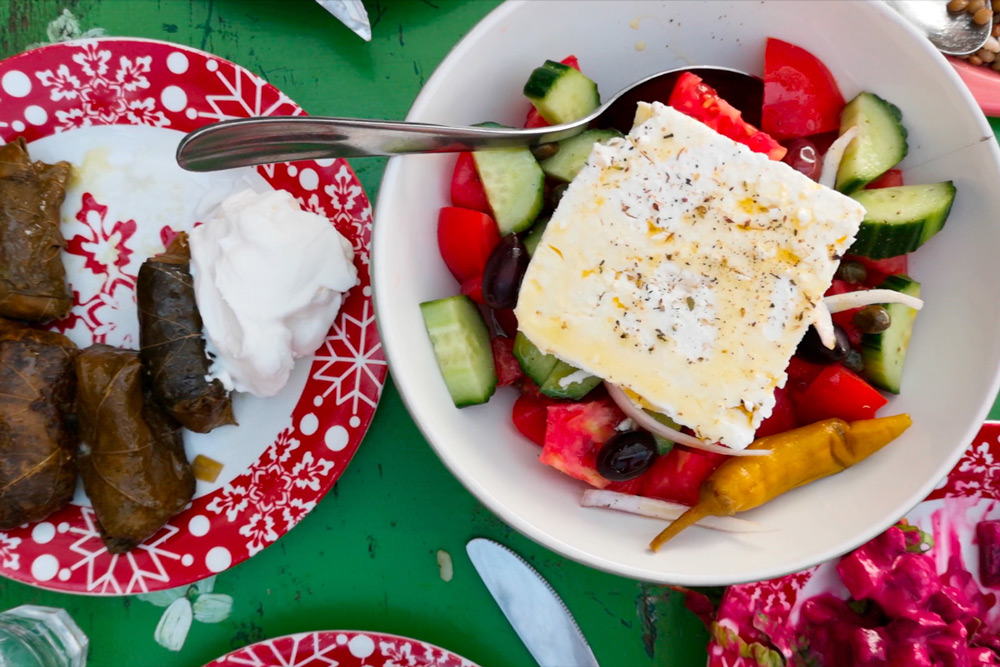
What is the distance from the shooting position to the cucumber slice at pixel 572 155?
4.93 ft

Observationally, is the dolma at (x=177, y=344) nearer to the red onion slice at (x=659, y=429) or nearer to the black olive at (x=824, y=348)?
the red onion slice at (x=659, y=429)

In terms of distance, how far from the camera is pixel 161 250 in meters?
1.92

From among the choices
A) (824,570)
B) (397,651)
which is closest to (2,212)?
(397,651)

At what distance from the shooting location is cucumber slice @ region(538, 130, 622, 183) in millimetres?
1503

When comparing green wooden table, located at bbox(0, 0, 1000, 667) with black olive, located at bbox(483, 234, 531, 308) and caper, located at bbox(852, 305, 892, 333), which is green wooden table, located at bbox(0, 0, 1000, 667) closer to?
black olive, located at bbox(483, 234, 531, 308)

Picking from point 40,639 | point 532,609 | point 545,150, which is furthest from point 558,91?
point 40,639

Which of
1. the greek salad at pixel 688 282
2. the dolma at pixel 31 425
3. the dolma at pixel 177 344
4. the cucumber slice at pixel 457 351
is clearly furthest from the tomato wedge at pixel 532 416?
the dolma at pixel 31 425

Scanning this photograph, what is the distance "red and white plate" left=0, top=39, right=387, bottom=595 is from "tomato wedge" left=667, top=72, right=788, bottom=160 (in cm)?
82

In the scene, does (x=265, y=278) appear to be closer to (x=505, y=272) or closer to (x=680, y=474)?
(x=505, y=272)

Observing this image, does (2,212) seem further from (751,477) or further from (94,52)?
(751,477)

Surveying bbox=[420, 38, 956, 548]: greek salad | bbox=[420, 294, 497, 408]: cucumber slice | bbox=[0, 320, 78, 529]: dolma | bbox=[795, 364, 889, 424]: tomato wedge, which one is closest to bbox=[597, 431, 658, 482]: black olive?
bbox=[420, 38, 956, 548]: greek salad

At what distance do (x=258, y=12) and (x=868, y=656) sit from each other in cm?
227

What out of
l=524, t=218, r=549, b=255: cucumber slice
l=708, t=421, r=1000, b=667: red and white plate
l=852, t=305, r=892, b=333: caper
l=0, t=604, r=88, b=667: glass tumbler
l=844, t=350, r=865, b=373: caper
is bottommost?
l=0, t=604, r=88, b=667: glass tumbler

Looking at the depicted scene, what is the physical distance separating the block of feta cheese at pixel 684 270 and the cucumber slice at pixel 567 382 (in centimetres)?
9
